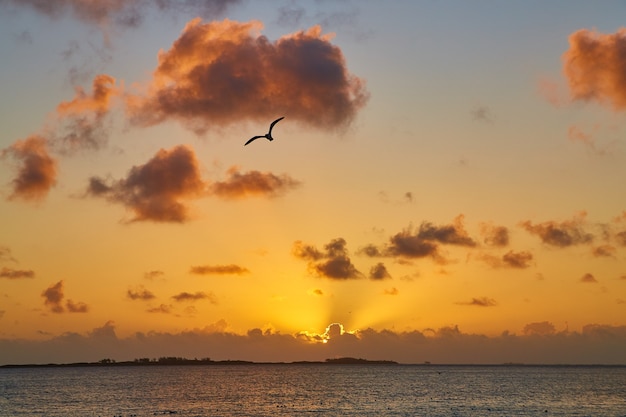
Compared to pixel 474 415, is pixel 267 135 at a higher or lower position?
higher

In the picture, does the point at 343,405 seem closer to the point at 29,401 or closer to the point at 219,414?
the point at 219,414

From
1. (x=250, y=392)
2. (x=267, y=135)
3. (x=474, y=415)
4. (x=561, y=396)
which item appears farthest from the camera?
(x=250, y=392)

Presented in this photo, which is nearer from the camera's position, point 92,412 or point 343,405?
point 92,412

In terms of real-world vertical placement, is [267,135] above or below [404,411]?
above

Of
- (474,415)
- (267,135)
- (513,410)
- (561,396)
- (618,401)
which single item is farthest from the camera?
(561,396)

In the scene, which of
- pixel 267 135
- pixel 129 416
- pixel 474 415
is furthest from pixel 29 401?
pixel 267 135

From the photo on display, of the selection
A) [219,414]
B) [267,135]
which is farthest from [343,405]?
[267,135]

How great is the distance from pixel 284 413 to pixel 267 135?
214 ft

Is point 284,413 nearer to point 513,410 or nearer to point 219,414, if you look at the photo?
point 219,414

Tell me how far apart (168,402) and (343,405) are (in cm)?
3571

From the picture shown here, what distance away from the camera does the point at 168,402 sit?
484 feet

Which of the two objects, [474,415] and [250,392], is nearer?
[474,415]

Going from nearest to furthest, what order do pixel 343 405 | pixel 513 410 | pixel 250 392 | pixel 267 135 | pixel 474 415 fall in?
1. pixel 267 135
2. pixel 474 415
3. pixel 513 410
4. pixel 343 405
5. pixel 250 392

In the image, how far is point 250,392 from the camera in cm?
17700
